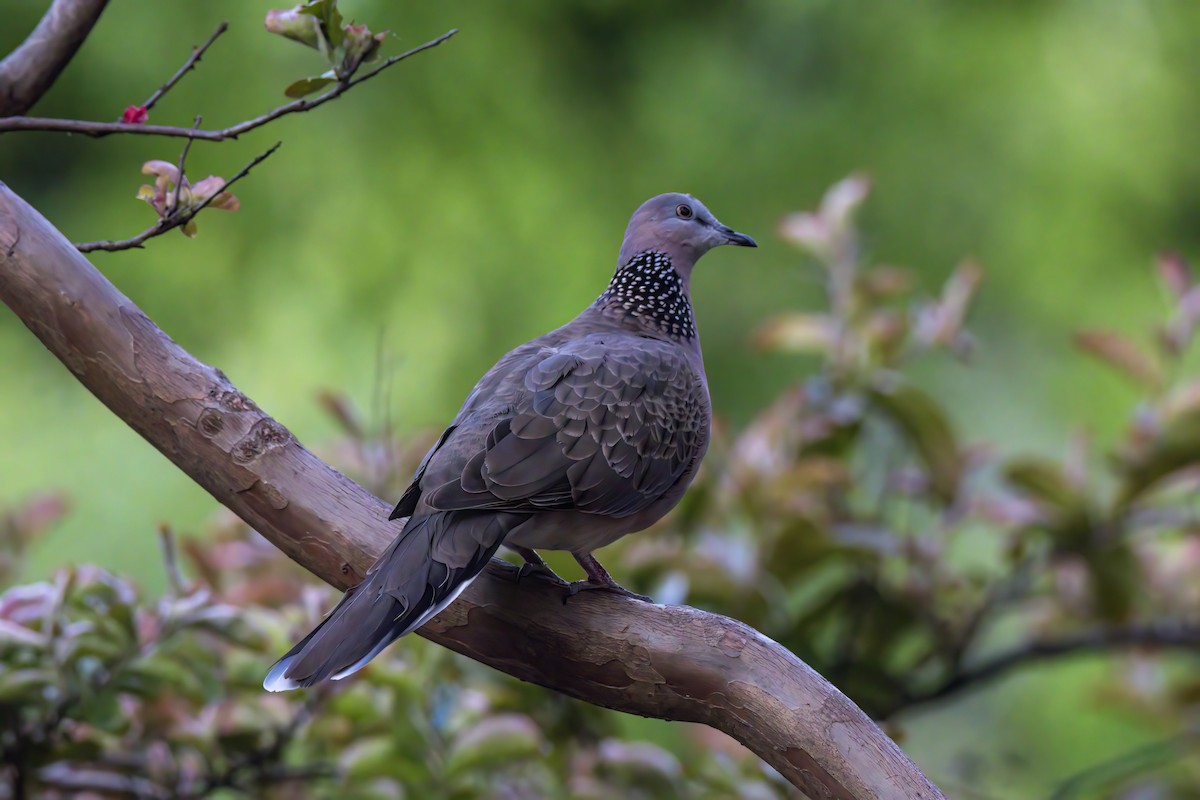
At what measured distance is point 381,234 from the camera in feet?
13.6

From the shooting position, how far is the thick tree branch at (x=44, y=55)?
1798mm

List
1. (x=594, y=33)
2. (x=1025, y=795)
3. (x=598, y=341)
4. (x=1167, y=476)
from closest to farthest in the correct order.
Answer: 1. (x=598, y=341)
2. (x=1167, y=476)
3. (x=1025, y=795)
4. (x=594, y=33)

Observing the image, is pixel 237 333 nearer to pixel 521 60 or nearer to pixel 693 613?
pixel 521 60

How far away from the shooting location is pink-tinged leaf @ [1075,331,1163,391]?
8.91 feet

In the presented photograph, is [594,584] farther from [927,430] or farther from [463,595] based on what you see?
[927,430]

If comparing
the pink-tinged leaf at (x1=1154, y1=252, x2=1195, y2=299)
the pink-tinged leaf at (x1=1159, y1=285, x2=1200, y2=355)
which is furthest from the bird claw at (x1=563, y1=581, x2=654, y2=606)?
the pink-tinged leaf at (x1=1154, y1=252, x2=1195, y2=299)

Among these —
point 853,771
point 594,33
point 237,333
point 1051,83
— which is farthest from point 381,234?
point 853,771

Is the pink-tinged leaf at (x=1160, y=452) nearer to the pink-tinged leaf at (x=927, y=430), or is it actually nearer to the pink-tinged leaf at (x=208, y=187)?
the pink-tinged leaf at (x=927, y=430)

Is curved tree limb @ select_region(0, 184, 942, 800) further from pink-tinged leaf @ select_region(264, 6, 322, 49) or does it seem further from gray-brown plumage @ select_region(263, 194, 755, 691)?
pink-tinged leaf @ select_region(264, 6, 322, 49)

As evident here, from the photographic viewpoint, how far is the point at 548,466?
1.72 m

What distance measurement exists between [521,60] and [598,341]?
2622 mm

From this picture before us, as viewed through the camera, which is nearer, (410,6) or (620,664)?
(620,664)

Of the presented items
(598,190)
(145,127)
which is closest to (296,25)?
(145,127)

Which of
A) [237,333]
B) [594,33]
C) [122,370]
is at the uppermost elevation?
[594,33]
